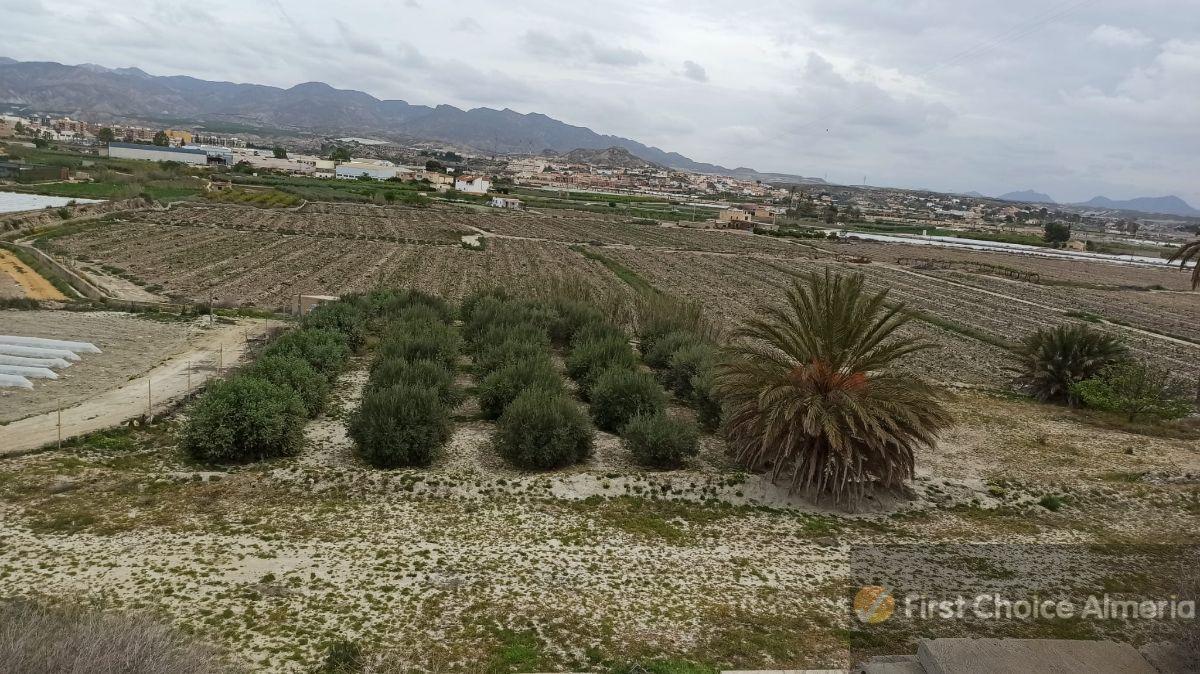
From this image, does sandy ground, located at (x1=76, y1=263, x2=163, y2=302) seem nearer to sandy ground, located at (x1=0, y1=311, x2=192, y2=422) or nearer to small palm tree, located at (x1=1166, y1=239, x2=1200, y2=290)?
sandy ground, located at (x1=0, y1=311, x2=192, y2=422)

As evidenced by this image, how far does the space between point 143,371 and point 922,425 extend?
18.4 metres

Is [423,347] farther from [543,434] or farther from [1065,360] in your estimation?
[1065,360]

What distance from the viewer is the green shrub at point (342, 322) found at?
20078mm

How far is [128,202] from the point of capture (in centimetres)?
5572

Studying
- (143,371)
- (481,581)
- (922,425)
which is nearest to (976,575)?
(922,425)

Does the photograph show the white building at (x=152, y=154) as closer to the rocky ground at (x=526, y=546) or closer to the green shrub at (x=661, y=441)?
the rocky ground at (x=526, y=546)

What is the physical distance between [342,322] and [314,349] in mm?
3697

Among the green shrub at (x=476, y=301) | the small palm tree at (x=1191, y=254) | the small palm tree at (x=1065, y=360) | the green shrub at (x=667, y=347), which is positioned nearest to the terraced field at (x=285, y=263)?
the green shrub at (x=476, y=301)

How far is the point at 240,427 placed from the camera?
39.5ft

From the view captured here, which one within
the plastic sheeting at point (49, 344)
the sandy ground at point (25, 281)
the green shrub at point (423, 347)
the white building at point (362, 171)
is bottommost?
the sandy ground at point (25, 281)

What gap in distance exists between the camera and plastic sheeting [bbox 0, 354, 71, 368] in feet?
55.5

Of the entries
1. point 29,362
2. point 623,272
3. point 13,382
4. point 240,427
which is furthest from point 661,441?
point 623,272

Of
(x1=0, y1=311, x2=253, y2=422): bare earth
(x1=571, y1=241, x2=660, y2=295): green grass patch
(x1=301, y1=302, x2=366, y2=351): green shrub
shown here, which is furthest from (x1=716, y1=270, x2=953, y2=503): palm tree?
(x1=571, y1=241, x2=660, y2=295): green grass patch

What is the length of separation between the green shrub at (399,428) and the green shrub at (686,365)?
21.8ft
